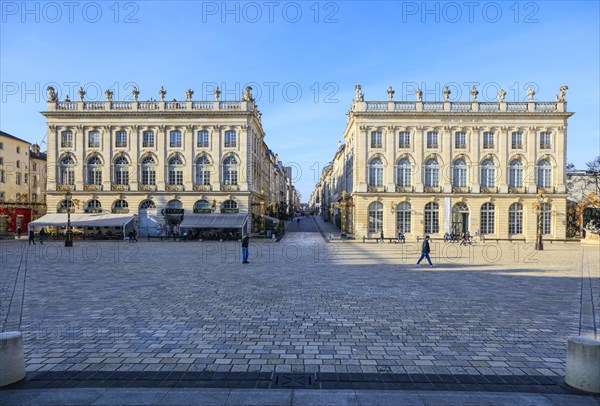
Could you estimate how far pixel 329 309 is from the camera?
9.98 meters

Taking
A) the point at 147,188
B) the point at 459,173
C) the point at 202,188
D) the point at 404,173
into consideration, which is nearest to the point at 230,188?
the point at 202,188

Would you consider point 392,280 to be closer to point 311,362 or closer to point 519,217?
point 311,362

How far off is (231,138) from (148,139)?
934 centimetres

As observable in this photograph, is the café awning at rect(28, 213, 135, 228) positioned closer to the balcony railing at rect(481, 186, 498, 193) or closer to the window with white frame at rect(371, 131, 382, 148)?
the window with white frame at rect(371, 131, 382, 148)

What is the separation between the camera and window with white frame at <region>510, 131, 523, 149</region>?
42594 millimetres

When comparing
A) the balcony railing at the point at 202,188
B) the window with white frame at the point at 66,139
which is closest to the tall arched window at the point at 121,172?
the window with white frame at the point at 66,139

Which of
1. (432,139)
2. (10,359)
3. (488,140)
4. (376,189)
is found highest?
(432,139)

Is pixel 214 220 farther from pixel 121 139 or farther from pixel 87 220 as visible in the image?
pixel 121 139

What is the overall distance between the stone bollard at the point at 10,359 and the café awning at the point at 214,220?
33.1 meters

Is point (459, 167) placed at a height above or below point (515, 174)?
above

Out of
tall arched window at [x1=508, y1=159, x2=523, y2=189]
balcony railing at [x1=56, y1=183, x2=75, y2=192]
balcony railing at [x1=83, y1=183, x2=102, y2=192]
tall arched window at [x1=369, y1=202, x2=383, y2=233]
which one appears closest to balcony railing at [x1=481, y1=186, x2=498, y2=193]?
tall arched window at [x1=508, y1=159, x2=523, y2=189]

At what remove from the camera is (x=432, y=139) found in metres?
42.7

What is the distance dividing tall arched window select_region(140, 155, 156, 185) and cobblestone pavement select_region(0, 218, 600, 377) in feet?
88.9

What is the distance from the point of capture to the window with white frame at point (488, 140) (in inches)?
1674
